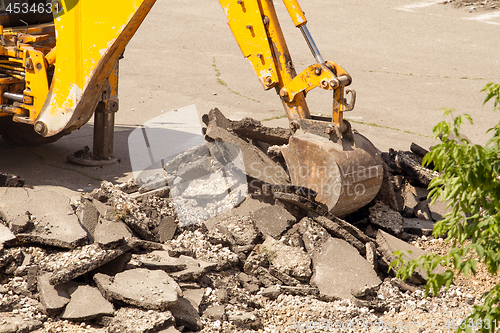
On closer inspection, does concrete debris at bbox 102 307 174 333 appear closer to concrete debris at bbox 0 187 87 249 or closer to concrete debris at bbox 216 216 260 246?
concrete debris at bbox 0 187 87 249

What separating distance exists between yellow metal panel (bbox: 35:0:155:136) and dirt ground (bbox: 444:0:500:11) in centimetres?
1810

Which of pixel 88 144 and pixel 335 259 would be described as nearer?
pixel 335 259

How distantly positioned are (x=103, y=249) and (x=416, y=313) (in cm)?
274

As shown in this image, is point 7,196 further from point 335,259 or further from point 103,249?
point 335,259

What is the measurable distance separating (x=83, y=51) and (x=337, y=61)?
10.1 m

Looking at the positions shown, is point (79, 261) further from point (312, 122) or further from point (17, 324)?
point (312, 122)

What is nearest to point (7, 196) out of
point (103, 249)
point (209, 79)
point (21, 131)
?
point (103, 249)

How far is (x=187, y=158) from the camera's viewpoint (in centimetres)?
580

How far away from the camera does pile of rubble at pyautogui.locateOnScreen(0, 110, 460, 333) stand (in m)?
3.66

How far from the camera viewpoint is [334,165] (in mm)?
4508

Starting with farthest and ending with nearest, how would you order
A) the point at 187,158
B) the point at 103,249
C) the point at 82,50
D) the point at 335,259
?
the point at 187,158 → the point at 82,50 → the point at 335,259 → the point at 103,249

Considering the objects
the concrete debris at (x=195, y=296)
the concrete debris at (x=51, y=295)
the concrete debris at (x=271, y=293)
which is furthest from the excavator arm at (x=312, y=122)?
the concrete debris at (x=51, y=295)

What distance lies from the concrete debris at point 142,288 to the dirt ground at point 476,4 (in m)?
19.4

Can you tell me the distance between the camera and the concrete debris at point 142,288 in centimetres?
360
